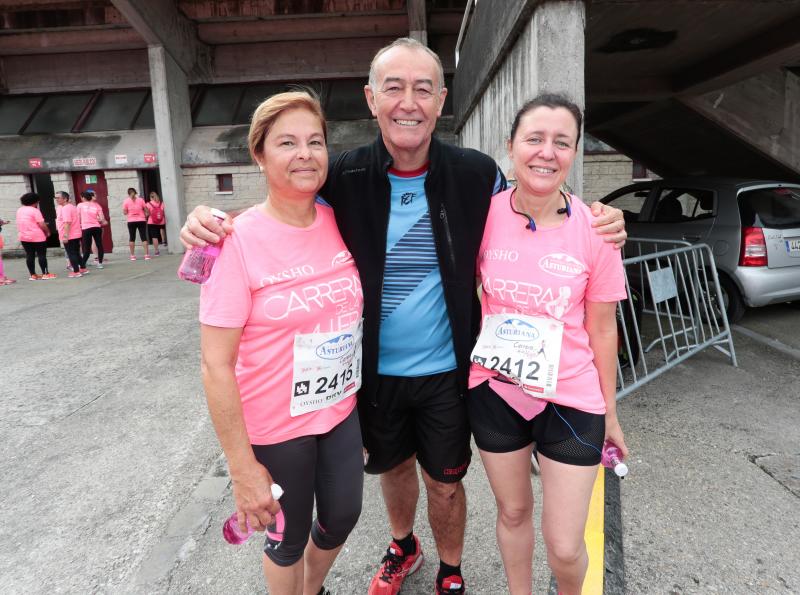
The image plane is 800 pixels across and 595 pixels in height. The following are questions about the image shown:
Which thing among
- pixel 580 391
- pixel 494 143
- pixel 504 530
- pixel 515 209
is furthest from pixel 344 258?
pixel 494 143

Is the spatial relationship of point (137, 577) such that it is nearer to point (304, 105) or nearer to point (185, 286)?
point (304, 105)

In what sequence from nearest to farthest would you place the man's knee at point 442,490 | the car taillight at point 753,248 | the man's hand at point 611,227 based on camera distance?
the man's hand at point 611,227
the man's knee at point 442,490
the car taillight at point 753,248

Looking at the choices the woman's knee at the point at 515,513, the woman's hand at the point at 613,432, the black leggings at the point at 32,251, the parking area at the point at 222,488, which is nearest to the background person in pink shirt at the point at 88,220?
the black leggings at the point at 32,251

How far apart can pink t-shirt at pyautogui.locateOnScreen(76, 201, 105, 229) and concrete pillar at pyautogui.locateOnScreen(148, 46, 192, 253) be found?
380cm

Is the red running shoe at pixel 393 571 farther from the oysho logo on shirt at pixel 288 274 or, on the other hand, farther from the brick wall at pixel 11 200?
the brick wall at pixel 11 200

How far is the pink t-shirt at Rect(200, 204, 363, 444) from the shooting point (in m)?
1.56

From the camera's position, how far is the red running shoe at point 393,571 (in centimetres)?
218

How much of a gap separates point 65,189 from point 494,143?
16746 millimetres

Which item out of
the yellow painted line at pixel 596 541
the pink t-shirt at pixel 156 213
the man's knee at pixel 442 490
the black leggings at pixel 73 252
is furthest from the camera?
the pink t-shirt at pixel 156 213

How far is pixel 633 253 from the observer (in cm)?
678

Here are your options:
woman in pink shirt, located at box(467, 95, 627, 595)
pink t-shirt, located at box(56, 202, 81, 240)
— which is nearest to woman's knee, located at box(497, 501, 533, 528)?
woman in pink shirt, located at box(467, 95, 627, 595)

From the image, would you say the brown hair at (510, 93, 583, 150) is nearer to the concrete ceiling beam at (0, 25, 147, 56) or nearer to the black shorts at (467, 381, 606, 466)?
the black shorts at (467, 381, 606, 466)

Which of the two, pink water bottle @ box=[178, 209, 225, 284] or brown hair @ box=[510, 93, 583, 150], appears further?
brown hair @ box=[510, 93, 583, 150]

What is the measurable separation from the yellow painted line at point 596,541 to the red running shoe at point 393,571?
751 mm
